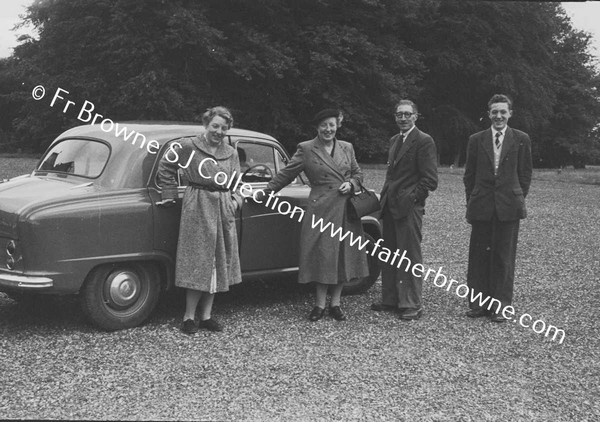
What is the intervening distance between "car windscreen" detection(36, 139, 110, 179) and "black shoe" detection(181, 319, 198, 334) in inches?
55.9

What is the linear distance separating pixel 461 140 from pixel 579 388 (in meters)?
36.8

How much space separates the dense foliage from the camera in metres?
25.5

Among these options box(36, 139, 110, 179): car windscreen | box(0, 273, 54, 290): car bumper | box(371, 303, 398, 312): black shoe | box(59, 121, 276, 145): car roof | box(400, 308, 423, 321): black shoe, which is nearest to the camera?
box(0, 273, 54, 290): car bumper

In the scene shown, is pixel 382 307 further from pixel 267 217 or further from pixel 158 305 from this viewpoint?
pixel 158 305

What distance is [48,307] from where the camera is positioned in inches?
250

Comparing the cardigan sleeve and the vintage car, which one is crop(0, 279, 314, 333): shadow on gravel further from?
the cardigan sleeve

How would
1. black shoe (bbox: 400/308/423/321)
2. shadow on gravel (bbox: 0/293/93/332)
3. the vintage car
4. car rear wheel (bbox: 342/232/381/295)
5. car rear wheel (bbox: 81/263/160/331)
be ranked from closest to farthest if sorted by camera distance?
the vintage car < car rear wheel (bbox: 81/263/160/331) < shadow on gravel (bbox: 0/293/93/332) < black shoe (bbox: 400/308/423/321) < car rear wheel (bbox: 342/232/381/295)

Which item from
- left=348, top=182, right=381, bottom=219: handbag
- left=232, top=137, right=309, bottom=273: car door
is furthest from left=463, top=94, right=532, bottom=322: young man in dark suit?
left=232, top=137, right=309, bottom=273: car door

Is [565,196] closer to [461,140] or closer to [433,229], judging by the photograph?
[433,229]

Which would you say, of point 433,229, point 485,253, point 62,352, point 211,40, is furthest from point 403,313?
point 211,40

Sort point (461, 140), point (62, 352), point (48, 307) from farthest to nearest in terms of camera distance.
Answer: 1. point (461, 140)
2. point (48, 307)
3. point (62, 352)

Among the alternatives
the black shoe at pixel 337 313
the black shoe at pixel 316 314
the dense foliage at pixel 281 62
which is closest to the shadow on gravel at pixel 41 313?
the black shoe at pixel 316 314

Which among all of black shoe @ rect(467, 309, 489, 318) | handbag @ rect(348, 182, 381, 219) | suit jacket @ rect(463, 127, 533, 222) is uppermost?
suit jacket @ rect(463, 127, 533, 222)

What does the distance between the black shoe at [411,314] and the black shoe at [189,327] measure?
1914mm
